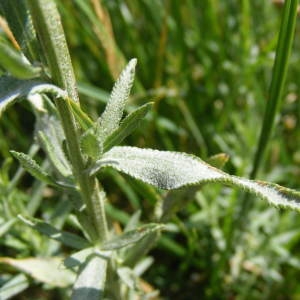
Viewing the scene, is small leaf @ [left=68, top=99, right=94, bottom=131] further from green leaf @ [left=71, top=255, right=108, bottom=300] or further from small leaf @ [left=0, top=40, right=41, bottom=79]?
green leaf @ [left=71, top=255, right=108, bottom=300]

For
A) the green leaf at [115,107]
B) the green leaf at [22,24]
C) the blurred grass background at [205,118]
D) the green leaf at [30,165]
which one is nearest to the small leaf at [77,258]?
the green leaf at [30,165]

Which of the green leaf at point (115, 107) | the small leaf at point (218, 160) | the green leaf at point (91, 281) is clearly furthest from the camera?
the small leaf at point (218, 160)

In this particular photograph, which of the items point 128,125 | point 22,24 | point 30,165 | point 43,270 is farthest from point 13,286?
point 22,24

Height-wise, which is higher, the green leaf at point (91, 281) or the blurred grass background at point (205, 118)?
the green leaf at point (91, 281)

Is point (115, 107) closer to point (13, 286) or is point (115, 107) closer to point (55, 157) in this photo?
point (55, 157)

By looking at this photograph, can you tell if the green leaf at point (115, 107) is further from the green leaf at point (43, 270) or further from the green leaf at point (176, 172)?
the green leaf at point (43, 270)

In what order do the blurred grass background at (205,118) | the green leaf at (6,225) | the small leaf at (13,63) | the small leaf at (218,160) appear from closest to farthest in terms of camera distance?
the small leaf at (13,63), the small leaf at (218,160), the green leaf at (6,225), the blurred grass background at (205,118)

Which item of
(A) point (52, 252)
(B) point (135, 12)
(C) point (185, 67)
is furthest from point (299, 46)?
(A) point (52, 252)
